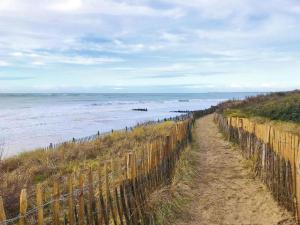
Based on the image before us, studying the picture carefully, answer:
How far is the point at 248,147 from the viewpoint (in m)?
11.9

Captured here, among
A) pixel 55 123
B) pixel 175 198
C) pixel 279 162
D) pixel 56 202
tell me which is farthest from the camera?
pixel 55 123

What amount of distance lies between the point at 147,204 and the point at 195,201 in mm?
1663

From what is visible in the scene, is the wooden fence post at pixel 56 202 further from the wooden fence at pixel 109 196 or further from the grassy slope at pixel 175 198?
the grassy slope at pixel 175 198

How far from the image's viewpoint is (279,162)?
24.6ft

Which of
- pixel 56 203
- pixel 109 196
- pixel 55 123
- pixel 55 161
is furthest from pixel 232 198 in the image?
pixel 55 123

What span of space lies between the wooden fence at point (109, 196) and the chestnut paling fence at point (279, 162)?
78.4 inches

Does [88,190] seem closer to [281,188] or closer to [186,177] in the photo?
[281,188]

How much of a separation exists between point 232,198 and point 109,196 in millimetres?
3429

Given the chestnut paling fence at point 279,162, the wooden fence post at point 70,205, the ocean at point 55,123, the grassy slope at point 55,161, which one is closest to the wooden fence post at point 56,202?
the wooden fence post at point 70,205

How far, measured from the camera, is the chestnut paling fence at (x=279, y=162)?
6.54 m

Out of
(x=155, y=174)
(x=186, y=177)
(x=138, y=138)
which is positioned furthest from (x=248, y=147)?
(x=138, y=138)

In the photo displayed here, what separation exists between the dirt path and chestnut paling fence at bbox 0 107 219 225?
91 centimetres

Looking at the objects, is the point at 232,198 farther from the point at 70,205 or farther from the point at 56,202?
the point at 56,202

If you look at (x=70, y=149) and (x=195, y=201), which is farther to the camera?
(x=70, y=149)
